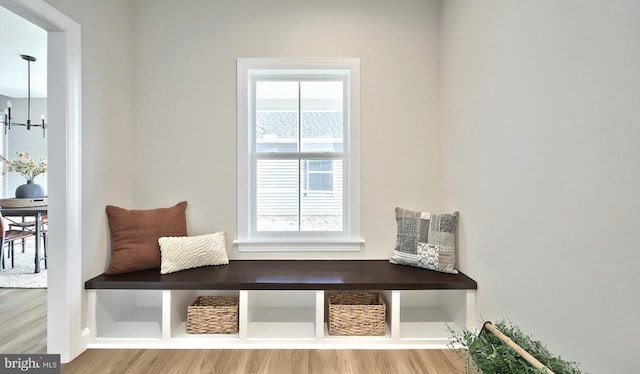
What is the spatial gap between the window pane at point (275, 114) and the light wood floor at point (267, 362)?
157cm

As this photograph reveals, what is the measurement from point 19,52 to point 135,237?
141 inches

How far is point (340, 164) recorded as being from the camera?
2631 mm

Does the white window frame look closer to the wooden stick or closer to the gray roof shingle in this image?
the gray roof shingle

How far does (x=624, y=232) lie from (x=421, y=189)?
5.00ft

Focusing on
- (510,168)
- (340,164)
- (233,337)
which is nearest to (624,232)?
(510,168)

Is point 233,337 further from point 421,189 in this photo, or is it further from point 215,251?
point 421,189

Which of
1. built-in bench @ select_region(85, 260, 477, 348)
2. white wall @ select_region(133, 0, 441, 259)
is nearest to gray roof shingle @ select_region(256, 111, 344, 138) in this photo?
white wall @ select_region(133, 0, 441, 259)

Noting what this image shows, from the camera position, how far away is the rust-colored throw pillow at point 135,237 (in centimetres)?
217

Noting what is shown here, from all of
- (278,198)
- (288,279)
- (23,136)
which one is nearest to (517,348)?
(288,279)

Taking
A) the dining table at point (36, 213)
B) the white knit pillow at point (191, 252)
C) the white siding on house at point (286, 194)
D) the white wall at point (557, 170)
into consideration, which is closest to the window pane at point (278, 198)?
the white siding on house at point (286, 194)

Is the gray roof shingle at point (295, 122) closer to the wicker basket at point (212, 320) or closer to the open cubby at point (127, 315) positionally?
the wicker basket at point (212, 320)

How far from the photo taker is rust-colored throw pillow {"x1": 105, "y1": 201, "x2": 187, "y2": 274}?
2168mm

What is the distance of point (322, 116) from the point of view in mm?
2629

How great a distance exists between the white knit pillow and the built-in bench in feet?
0.19
